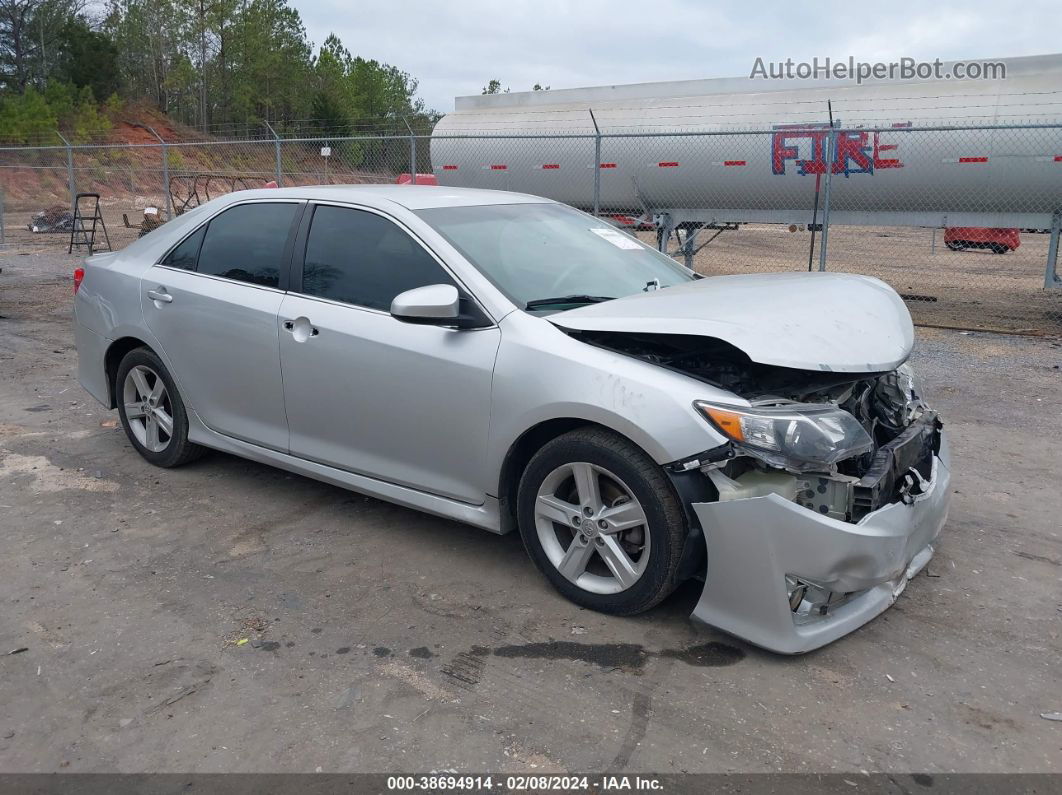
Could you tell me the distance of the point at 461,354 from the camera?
377 centimetres

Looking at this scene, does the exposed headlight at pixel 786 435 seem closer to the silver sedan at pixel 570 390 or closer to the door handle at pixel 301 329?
the silver sedan at pixel 570 390

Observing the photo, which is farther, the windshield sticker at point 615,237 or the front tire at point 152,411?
the front tire at point 152,411

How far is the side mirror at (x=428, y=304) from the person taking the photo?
3623 mm

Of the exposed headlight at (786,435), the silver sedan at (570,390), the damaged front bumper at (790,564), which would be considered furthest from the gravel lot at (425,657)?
the exposed headlight at (786,435)

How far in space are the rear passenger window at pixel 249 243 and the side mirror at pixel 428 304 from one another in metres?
1.11

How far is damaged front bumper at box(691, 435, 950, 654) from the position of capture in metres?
3.07

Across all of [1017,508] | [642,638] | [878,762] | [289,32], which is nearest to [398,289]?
[642,638]

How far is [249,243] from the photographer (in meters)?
4.73

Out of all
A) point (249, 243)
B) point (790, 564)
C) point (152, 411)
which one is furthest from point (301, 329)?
point (790, 564)

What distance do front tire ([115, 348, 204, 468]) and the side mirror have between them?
1953 mm

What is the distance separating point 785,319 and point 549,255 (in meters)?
1.24

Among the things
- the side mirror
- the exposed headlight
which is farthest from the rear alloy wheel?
the exposed headlight

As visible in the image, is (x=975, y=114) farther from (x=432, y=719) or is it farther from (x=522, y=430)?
(x=432, y=719)

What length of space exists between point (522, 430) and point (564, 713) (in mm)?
1117
